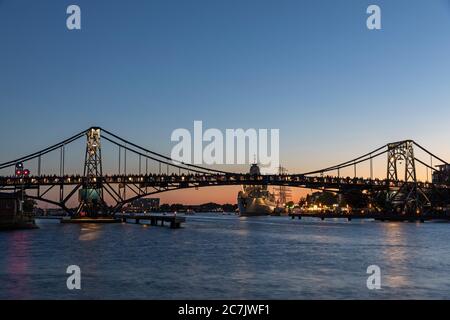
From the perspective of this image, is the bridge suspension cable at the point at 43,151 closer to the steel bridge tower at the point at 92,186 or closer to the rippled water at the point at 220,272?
the steel bridge tower at the point at 92,186

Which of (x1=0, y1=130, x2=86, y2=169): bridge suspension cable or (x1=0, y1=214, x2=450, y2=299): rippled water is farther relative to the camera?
(x1=0, y1=130, x2=86, y2=169): bridge suspension cable

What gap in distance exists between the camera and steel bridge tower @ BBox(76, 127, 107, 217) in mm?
128250

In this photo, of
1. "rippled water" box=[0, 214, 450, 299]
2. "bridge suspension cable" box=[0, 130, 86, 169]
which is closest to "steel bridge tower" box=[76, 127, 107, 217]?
"bridge suspension cable" box=[0, 130, 86, 169]

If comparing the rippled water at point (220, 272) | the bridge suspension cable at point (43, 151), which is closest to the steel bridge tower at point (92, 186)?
the bridge suspension cable at point (43, 151)

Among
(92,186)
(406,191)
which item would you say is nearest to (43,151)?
(92,186)

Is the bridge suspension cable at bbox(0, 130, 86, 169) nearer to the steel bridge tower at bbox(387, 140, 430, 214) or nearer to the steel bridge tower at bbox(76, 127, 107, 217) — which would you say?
the steel bridge tower at bbox(76, 127, 107, 217)

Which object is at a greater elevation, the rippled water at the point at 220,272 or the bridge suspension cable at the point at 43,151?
the bridge suspension cable at the point at 43,151

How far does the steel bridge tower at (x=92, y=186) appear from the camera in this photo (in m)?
128

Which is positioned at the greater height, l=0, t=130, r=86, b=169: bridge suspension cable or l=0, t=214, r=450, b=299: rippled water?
l=0, t=130, r=86, b=169: bridge suspension cable

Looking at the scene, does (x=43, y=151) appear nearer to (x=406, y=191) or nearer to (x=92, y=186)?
(x=92, y=186)

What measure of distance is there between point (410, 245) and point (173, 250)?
89.8 ft

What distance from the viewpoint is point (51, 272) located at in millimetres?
36969

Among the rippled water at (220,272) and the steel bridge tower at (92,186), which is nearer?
the rippled water at (220,272)
